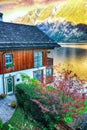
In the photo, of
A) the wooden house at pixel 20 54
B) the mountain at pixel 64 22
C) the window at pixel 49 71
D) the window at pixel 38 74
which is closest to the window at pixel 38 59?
the wooden house at pixel 20 54

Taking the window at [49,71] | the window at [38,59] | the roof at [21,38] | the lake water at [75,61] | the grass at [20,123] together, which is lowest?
the lake water at [75,61]

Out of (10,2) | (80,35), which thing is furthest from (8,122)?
(80,35)

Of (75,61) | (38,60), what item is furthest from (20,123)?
(75,61)

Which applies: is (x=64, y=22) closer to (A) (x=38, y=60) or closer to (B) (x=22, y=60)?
(A) (x=38, y=60)

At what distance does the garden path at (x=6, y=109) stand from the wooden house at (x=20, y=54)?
66.8 inches

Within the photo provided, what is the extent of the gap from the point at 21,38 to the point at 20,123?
38.1 feet

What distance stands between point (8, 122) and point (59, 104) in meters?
4.07

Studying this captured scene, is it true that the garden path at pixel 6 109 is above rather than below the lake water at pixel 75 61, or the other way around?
above

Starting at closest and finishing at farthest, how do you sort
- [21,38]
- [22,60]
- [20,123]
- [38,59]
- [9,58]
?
[20,123] < [9,58] < [22,60] < [21,38] < [38,59]

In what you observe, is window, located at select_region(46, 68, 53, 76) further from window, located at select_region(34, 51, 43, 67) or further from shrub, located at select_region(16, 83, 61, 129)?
shrub, located at select_region(16, 83, 61, 129)

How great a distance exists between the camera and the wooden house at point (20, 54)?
19.6 m

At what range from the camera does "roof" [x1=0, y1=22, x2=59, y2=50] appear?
786 inches

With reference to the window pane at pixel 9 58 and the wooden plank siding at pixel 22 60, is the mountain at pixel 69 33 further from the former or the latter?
the window pane at pixel 9 58

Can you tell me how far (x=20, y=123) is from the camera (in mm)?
13312
